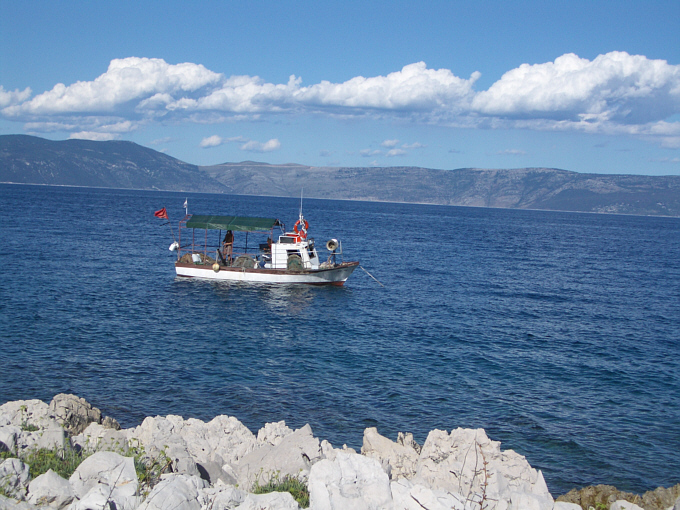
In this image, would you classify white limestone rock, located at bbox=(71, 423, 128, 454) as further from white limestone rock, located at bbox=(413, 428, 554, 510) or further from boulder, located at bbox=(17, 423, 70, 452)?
white limestone rock, located at bbox=(413, 428, 554, 510)

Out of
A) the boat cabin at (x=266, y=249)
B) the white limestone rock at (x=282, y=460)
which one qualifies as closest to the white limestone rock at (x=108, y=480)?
the white limestone rock at (x=282, y=460)

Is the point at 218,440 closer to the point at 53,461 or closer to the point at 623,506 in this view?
the point at 53,461

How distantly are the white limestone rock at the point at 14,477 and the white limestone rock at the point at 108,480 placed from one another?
0.86m

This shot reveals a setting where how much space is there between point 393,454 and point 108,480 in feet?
26.3

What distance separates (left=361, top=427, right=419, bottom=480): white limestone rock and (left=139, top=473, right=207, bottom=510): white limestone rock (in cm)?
596

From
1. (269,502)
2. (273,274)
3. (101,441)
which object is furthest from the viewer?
(273,274)

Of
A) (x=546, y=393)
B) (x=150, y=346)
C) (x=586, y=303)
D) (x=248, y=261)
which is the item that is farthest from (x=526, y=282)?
(x=150, y=346)

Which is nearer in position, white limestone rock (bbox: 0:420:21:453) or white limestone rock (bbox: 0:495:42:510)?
white limestone rock (bbox: 0:495:42:510)

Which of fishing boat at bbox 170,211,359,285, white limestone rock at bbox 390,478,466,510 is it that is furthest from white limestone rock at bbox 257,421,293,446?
fishing boat at bbox 170,211,359,285

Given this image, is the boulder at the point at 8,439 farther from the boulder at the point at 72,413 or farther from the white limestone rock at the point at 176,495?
the white limestone rock at the point at 176,495

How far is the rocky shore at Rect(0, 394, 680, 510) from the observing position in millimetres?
10992

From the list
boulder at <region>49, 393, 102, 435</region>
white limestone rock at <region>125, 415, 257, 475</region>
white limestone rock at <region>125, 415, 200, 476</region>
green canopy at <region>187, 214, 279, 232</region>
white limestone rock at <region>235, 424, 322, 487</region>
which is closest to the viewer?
white limestone rock at <region>125, 415, 200, 476</region>

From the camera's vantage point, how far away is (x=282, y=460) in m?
14.2

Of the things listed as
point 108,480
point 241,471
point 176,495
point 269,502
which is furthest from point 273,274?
point 176,495
